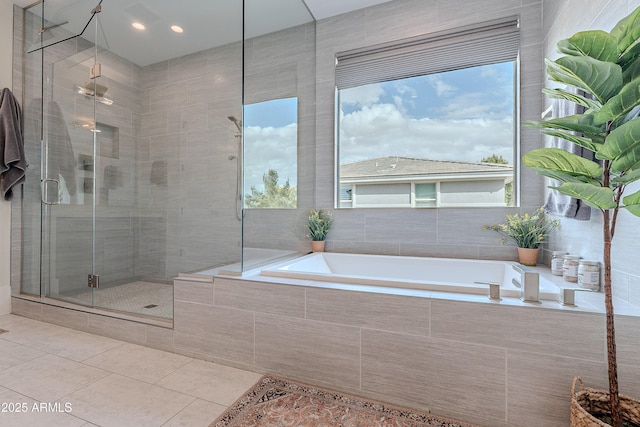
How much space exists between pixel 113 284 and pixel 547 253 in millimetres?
3674

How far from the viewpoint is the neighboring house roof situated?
241 centimetres

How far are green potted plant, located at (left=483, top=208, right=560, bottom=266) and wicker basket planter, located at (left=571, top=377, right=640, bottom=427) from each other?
1152mm

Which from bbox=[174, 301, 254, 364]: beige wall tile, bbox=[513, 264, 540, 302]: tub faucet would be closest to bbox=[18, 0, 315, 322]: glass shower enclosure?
bbox=[174, 301, 254, 364]: beige wall tile

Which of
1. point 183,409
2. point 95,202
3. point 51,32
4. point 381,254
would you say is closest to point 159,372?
point 183,409

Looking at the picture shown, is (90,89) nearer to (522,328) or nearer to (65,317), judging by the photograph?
(65,317)

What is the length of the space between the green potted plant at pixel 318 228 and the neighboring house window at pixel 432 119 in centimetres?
22

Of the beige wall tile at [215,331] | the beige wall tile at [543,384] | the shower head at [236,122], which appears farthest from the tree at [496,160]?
the beige wall tile at [215,331]

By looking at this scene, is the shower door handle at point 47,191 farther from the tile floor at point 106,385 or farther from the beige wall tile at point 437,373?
the beige wall tile at point 437,373

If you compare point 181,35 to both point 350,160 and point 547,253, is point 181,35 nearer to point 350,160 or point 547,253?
point 350,160

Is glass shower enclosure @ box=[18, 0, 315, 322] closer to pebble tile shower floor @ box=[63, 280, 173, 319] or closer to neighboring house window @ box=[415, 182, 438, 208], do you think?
pebble tile shower floor @ box=[63, 280, 173, 319]

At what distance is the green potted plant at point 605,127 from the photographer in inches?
34.0

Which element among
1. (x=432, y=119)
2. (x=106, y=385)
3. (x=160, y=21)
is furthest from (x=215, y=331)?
(x=160, y=21)

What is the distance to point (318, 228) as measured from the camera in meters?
2.74

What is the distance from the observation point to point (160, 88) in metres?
3.18
